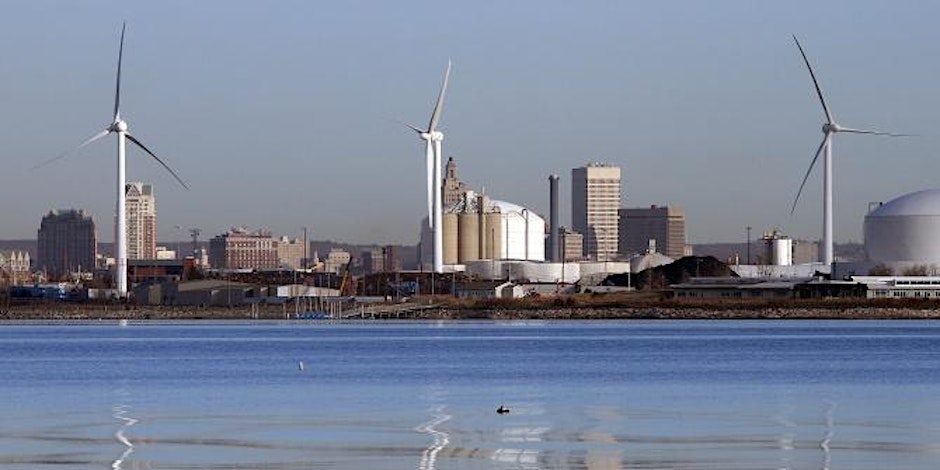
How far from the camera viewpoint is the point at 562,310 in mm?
172250

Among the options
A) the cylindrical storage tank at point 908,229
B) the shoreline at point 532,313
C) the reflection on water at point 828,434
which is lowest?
the reflection on water at point 828,434

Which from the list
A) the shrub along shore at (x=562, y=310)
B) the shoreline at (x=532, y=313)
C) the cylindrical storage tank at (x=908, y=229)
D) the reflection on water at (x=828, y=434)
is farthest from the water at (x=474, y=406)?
the cylindrical storage tank at (x=908, y=229)

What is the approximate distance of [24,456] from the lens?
124ft

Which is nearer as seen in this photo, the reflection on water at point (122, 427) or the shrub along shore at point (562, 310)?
the reflection on water at point (122, 427)

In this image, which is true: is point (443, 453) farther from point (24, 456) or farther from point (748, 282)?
point (748, 282)

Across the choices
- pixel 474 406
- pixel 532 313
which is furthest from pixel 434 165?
pixel 474 406

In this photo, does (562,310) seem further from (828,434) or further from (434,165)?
(828,434)

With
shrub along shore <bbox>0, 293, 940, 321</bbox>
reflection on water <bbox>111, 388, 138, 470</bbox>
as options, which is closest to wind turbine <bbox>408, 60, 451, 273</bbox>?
shrub along shore <bbox>0, 293, 940, 321</bbox>

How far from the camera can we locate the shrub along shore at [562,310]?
16675 cm

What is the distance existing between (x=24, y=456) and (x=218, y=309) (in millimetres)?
150531

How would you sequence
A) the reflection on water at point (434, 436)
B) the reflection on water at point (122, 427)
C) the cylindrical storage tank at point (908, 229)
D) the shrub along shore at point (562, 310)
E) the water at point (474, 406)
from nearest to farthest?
1. the reflection on water at point (434, 436)
2. the reflection on water at point (122, 427)
3. the water at point (474, 406)
4. the shrub along shore at point (562, 310)
5. the cylindrical storage tank at point (908, 229)

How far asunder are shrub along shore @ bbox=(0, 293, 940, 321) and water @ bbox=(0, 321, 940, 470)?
64131mm

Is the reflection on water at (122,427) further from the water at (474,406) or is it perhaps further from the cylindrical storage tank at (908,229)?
the cylindrical storage tank at (908,229)

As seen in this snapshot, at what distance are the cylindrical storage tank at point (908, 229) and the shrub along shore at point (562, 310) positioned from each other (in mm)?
13449
